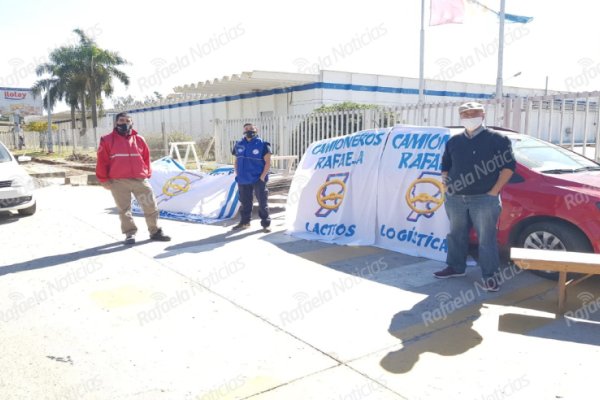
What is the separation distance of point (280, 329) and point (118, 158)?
160 inches

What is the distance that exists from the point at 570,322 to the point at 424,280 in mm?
1558

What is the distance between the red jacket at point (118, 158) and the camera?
23.1 feet

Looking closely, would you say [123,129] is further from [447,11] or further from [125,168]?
[447,11]

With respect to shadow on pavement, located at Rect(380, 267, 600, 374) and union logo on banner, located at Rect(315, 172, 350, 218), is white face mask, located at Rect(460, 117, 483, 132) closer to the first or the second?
shadow on pavement, located at Rect(380, 267, 600, 374)

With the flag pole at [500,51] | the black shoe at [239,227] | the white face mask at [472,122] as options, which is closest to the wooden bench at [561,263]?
the white face mask at [472,122]

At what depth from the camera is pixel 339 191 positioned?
752 cm

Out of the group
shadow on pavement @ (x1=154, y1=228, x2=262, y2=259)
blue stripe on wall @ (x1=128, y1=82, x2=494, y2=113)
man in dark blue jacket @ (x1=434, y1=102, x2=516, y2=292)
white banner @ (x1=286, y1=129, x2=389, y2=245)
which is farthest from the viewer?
blue stripe on wall @ (x1=128, y1=82, x2=494, y2=113)

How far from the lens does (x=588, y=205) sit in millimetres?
4980

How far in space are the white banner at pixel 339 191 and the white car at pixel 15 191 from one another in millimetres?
5238

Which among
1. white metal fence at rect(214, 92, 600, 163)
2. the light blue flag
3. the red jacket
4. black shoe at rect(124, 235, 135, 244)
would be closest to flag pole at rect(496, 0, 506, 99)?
the light blue flag

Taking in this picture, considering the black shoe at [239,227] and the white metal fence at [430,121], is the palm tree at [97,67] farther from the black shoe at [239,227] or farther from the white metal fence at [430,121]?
the black shoe at [239,227]

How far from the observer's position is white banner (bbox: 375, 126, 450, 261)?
644 cm

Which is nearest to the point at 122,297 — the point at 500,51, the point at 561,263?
the point at 561,263

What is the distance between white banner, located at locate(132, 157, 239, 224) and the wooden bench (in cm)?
583
